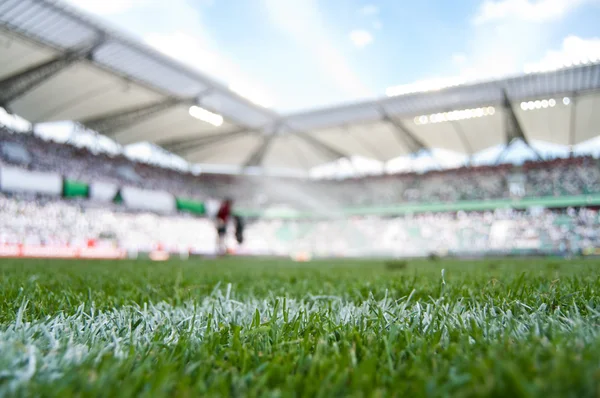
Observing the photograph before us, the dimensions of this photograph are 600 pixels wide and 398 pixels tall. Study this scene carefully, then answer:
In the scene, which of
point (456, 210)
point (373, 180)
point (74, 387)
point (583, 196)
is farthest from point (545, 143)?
point (74, 387)

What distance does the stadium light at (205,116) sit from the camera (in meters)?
23.0

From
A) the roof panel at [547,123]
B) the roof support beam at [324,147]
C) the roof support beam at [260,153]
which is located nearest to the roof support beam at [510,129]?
the roof panel at [547,123]

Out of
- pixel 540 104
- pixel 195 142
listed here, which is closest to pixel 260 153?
pixel 195 142

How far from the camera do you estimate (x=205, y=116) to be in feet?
79.3

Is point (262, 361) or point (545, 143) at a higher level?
point (545, 143)

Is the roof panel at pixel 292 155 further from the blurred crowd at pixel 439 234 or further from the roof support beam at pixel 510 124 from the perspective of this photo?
the roof support beam at pixel 510 124

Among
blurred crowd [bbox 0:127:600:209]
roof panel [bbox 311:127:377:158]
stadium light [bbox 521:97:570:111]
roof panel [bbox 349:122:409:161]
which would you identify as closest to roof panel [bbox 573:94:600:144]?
stadium light [bbox 521:97:570:111]

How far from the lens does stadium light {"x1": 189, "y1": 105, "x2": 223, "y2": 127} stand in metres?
23.0

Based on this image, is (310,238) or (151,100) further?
(310,238)

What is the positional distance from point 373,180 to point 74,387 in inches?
1210

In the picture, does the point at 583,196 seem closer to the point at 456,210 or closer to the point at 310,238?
the point at 456,210

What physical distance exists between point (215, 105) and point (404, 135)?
41.2ft

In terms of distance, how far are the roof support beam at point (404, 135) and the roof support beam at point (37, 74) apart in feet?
48.9

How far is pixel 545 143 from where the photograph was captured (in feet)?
81.9
